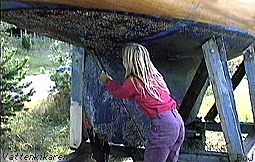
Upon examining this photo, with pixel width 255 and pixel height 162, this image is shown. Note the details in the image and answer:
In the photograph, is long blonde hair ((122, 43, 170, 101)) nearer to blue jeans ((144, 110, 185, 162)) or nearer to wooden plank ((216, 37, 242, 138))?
blue jeans ((144, 110, 185, 162))

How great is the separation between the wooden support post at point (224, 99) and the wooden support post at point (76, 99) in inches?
44.4

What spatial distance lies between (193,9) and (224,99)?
0.87 meters

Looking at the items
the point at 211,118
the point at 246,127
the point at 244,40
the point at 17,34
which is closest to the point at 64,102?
the point at 17,34

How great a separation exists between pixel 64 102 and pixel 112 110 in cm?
284

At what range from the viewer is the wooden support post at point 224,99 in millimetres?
4395

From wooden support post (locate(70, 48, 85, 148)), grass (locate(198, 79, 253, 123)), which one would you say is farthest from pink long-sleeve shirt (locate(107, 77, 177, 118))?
grass (locate(198, 79, 253, 123))

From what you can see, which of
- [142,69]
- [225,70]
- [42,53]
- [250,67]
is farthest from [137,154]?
[42,53]

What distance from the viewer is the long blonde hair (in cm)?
381

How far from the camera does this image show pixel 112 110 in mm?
4953

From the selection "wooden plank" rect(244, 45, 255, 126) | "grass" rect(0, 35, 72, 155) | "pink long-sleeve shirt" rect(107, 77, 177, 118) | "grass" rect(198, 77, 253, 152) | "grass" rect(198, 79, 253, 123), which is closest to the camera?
"pink long-sleeve shirt" rect(107, 77, 177, 118)

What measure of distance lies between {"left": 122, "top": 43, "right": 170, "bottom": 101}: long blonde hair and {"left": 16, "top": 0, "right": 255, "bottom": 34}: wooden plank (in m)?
0.29

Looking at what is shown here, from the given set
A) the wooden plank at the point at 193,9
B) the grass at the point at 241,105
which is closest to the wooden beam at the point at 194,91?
the wooden plank at the point at 193,9

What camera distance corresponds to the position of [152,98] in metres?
3.80

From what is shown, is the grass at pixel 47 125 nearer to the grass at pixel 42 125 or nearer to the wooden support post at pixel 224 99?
the grass at pixel 42 125
